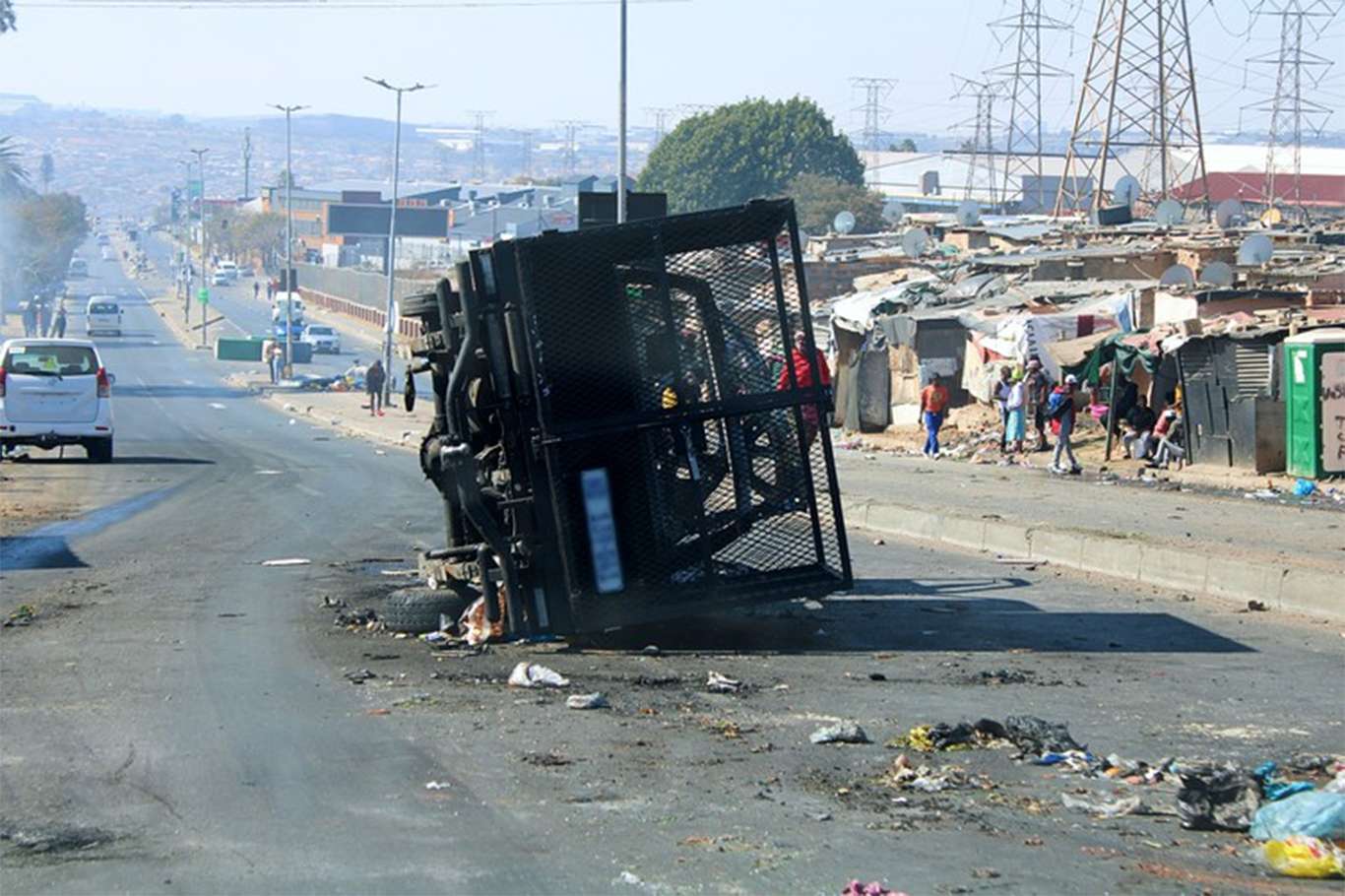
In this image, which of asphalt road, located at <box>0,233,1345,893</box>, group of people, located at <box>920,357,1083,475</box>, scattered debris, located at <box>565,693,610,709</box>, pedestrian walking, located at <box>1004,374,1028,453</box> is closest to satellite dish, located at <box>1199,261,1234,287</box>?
group of people, located at <box>920,357,1083,475</box>

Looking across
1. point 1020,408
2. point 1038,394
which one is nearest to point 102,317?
point 1038,394

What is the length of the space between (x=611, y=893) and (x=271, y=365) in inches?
2746

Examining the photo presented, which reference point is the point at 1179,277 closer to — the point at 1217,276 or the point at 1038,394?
the point at 1217,276

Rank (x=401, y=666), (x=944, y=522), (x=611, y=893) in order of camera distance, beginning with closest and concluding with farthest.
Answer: (x=611, y=893) → (x=401, y=666) → (x=944, y=522)

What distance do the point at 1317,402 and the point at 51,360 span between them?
713 inches

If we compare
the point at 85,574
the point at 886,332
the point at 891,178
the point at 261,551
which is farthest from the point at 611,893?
the point at 891,178

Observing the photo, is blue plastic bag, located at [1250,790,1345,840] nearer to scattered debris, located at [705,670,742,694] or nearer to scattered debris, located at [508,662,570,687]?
scattered debris, located at [705,670,742,694]

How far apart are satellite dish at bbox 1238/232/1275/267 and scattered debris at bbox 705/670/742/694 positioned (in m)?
31.0

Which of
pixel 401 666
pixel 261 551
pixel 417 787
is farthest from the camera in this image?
pixel 261 551

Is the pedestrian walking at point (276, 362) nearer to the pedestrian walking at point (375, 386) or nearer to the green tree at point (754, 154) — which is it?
the pedestrian walking at point (375, 386)

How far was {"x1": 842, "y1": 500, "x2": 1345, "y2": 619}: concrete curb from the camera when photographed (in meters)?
13.3

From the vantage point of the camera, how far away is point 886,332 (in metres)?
37.3

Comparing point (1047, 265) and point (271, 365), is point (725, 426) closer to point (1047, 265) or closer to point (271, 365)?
point (1047, 265)

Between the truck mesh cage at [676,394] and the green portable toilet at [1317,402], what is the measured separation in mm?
14634
